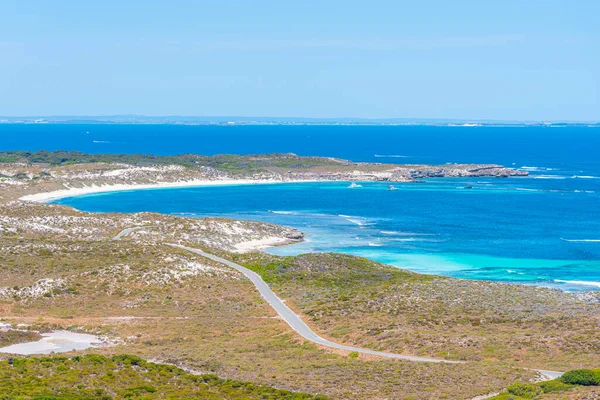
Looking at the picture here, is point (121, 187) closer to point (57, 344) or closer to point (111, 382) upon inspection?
point (57, 344)

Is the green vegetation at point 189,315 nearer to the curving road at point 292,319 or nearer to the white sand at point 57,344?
the curving road at point 292,319

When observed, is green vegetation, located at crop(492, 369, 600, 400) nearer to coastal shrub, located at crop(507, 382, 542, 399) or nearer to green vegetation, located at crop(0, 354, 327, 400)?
coastal shrub, located at crop(507, 382, 542, 399)

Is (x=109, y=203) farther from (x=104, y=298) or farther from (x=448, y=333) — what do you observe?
(x=448, y=333)

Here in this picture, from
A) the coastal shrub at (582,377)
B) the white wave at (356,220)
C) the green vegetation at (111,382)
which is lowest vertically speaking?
the white wave at (356,220)

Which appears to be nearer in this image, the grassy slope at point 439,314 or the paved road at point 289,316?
the grassy slope at point 439,314

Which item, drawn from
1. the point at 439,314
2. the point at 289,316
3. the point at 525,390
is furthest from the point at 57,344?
the point at 525,390

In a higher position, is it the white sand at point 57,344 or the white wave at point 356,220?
the white sand at point 57,344

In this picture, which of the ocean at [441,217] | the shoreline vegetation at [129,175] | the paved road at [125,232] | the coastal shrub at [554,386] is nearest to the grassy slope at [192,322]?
the coastal shrub at [554,386]

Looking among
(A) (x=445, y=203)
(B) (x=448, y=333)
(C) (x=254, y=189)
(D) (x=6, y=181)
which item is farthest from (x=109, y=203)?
(B) (x=448, y=333)
